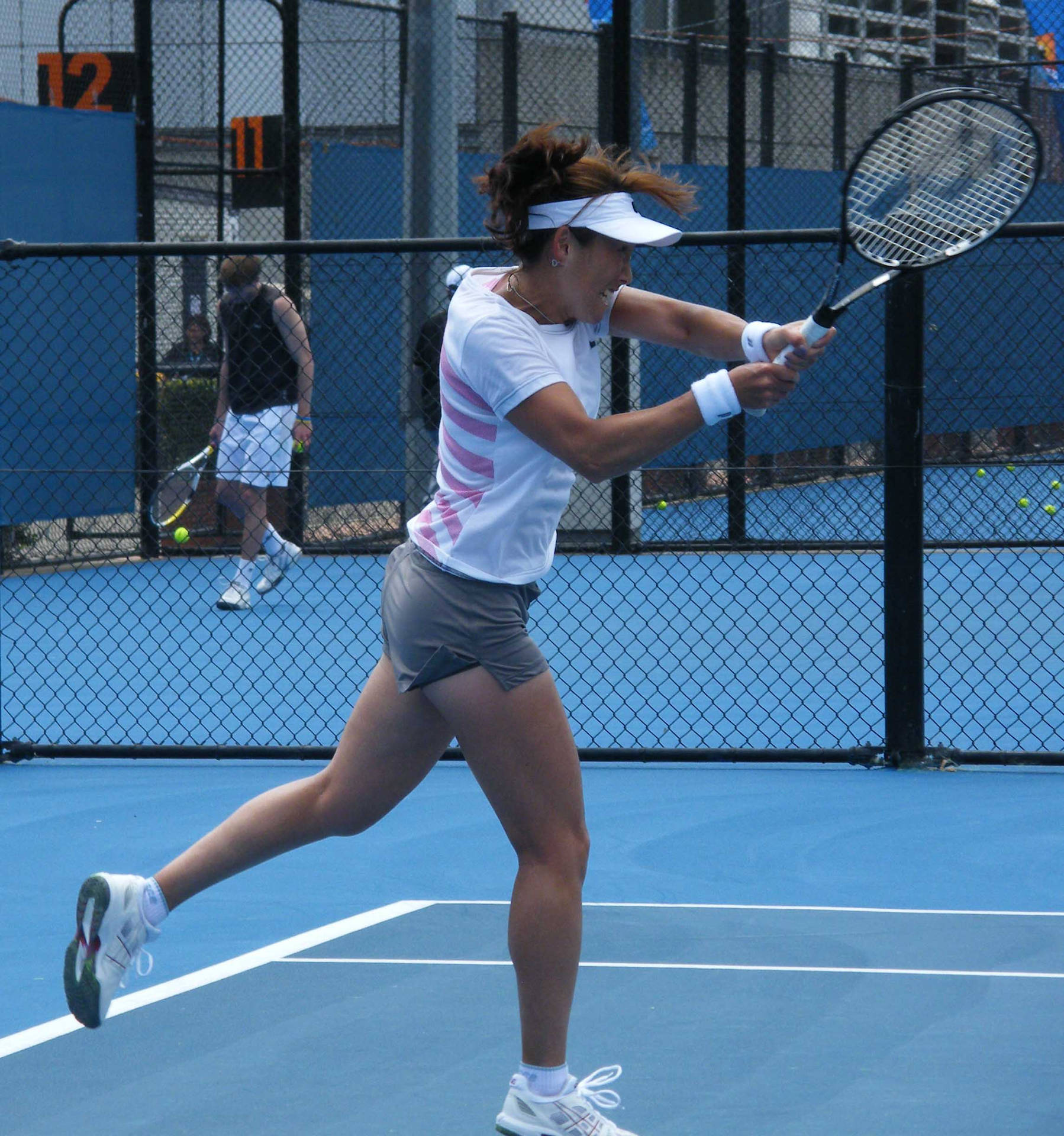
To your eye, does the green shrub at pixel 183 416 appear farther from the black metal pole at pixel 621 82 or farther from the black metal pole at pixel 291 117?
the black metal pole at pixel 621 82

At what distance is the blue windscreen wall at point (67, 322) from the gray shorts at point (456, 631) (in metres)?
7.07

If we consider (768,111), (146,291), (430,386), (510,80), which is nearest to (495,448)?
(430,386)

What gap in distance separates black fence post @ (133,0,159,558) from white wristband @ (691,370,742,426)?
24.7 feet

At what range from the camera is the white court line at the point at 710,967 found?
3.71 meters

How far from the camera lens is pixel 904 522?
5.71 metres

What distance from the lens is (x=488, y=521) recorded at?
9.35ft

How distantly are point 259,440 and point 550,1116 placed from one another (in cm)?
649

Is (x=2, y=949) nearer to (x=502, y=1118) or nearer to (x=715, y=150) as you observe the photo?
(x=502, y=1118)

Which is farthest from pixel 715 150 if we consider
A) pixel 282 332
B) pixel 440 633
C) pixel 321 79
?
pixel 440 633

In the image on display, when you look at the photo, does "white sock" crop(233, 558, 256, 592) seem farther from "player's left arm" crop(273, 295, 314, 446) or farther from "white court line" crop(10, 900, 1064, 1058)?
"white court line" crop(10, 900, 1064, 1058)

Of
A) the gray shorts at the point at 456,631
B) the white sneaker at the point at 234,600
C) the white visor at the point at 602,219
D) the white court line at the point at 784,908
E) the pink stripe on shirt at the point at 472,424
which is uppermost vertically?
the white visor at the point at 602,219

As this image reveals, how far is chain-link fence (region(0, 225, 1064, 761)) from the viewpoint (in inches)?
262

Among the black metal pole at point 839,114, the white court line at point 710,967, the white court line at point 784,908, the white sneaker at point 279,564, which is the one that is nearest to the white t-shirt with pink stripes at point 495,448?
the white court line at point 710,967

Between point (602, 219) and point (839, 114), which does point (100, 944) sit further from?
point (839, 114)
